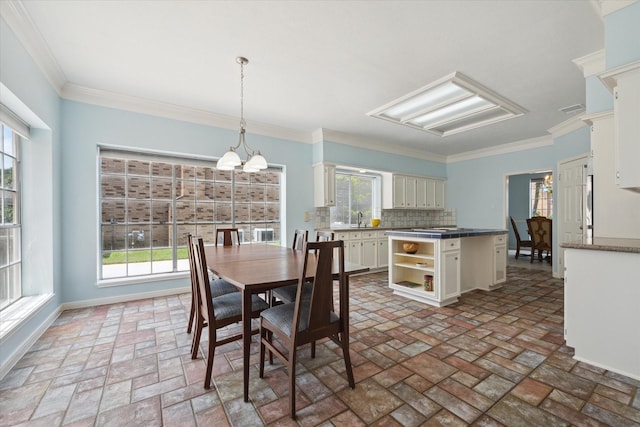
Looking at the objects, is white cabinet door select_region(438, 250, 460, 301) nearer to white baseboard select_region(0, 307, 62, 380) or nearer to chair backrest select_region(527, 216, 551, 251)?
white baseboard select_region(0, 307, 62, 380)

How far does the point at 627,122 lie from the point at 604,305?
1.29 m

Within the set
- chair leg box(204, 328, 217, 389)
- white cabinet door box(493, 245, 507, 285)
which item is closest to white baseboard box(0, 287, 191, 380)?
chair leg box(204, 328, 217, 389)

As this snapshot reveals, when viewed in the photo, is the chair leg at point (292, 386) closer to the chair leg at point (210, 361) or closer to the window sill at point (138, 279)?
the chair leg at point (210, 361)

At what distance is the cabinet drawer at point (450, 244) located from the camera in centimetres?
334

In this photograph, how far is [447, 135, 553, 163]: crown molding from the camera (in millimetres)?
5520

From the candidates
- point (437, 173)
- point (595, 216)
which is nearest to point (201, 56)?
point (595, 216)

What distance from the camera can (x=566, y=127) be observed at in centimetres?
467

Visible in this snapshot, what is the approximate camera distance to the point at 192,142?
159 inches

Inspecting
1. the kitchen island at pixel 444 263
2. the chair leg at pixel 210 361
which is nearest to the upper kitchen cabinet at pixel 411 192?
the kitchen island at pixel 444 263

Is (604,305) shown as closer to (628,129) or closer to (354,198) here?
(628,129)

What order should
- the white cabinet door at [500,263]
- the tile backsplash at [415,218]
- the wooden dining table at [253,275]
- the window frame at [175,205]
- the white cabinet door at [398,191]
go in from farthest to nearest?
the tile backsplash at [415,218]
the white cabinet door at [398,191]
the white cabinet door at [500,263]
the window frame at [175,205]
the wooden dining table at [253,275]

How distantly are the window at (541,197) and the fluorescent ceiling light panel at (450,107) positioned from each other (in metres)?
5.49

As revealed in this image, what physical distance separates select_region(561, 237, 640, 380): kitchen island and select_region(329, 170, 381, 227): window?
4.00 m

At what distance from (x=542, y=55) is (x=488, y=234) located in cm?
217
